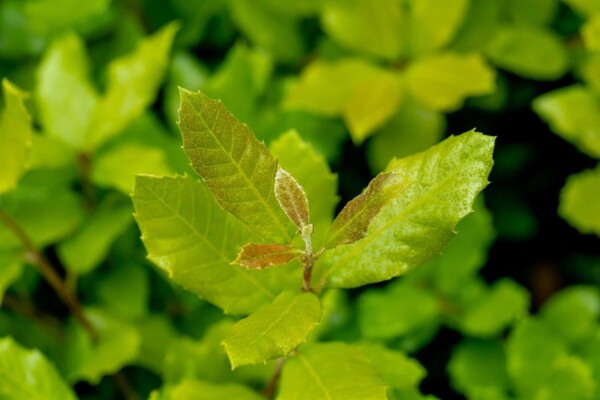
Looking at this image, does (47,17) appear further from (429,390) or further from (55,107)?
(429,390)

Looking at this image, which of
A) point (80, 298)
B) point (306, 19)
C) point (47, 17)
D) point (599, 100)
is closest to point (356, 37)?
point (306, 19)

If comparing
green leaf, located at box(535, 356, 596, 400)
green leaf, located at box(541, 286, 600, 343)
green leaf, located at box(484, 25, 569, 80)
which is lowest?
green leaf, located at box(541, 286, 600, 343)

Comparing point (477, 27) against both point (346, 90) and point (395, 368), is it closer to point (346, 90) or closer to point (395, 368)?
point (346, 90)

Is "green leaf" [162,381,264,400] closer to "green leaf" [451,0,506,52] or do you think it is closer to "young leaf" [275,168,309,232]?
"young leaf" [275,168,309,232]

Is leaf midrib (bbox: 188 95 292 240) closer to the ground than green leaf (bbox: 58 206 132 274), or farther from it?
farther from it

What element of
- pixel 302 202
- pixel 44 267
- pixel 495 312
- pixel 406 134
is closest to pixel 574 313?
pixel 495 312

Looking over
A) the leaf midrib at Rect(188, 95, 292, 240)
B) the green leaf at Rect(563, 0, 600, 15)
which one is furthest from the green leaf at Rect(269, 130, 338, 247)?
the green leaf at Rect(563, 0, 600, 15)
